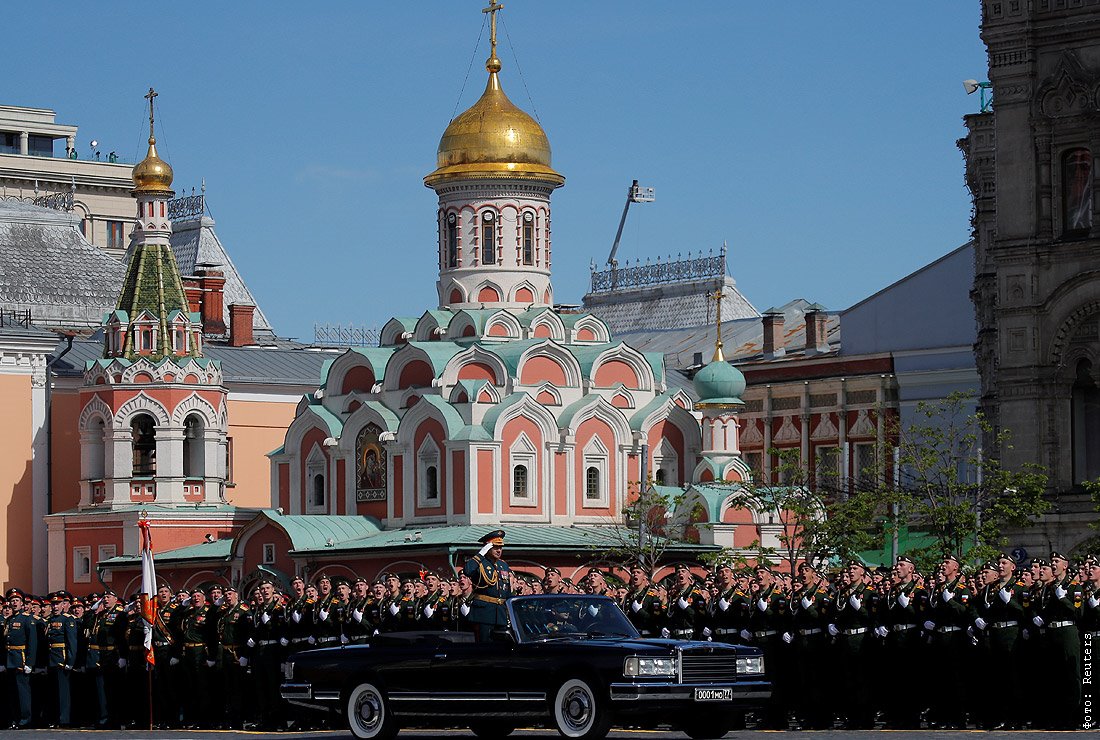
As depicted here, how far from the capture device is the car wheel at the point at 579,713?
19922 mm

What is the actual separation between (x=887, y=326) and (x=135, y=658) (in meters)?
41.5

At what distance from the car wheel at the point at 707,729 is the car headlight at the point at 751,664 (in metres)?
0.54

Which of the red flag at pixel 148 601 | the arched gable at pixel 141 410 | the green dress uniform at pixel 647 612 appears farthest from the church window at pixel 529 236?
the green dress uniform at pixel 647 612

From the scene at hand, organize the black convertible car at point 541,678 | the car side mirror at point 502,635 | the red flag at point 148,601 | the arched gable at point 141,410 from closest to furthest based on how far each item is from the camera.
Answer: the black convertible car at point 541,678
the car side mirror at point 502,635
the red flag at point 148,601
the arched gable at point 141,410

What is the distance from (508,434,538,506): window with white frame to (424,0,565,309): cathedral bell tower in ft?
14.2

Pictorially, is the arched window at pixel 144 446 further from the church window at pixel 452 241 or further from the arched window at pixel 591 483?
the arched window at pixel 591 483

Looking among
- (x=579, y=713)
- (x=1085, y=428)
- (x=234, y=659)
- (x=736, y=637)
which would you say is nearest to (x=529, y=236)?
(x=1085, y=428)

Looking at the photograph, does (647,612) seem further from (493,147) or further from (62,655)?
(493,147)

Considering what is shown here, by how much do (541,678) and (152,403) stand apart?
115 ft

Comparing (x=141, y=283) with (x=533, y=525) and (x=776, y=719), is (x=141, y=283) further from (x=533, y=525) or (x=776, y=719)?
(x=776, y=719)

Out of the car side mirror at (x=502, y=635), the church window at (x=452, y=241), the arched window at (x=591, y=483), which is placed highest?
the church window at (x=452, y=241)

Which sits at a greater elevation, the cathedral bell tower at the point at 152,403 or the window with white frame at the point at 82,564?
the cathedral bell tower at the point at 152,403

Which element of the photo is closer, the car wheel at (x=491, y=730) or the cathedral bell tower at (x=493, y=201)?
the car wheel at (x=491, y=730)

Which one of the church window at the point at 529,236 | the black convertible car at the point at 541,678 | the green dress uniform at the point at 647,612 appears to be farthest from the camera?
the church window at the point at 529,236
